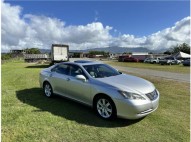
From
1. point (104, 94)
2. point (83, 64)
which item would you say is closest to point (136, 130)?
point (104, 94)

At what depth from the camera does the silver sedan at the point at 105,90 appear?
16.4ft

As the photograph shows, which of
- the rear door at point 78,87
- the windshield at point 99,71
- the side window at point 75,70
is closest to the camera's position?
the rear door at point 78,87

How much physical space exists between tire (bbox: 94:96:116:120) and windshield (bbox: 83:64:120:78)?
2.78 ft

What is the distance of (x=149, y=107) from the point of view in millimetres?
5141

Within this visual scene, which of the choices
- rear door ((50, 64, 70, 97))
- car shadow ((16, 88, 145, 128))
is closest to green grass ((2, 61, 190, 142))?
car shadow ((16, 88, 145, 128))

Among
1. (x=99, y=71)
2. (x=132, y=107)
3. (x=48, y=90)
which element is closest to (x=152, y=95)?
(x=132, y=107)

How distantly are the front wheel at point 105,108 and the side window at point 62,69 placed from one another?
179cm

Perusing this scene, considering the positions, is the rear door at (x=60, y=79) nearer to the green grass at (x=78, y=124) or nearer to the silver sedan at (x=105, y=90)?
the silver sedan at (x=105, y=90)

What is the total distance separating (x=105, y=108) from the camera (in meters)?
5.41

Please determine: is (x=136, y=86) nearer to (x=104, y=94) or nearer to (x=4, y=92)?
(x=104, y=94)

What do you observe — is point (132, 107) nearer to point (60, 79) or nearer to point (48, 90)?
point (60, 79)

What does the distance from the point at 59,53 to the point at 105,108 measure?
20547 millimetres

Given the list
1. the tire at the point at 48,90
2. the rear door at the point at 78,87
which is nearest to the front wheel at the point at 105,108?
the rear door at the point at 78,87

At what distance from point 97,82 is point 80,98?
2.80ft
